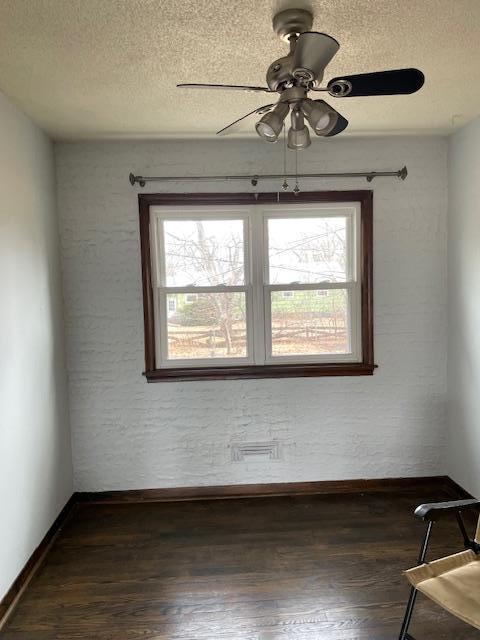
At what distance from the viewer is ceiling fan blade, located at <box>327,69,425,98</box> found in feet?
4.53

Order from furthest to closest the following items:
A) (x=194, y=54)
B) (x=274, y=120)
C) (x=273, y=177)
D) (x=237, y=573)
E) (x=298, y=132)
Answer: (x=273, y=177)
(x=237, y=573)
(x=194, y=54)
(x=298, y=132)
(x=274, y=120)

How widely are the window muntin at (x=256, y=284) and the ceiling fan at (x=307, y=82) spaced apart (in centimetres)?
138

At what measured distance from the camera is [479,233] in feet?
8.83

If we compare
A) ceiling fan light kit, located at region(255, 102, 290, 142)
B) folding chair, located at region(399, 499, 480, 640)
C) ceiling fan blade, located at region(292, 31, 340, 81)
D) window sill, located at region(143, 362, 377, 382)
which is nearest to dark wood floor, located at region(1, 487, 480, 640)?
folding chair, located at region(399, 499, 480, 640)

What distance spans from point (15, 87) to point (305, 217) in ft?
6.29

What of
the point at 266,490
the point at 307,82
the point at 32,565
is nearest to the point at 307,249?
the point at 307,82

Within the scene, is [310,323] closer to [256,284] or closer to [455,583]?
[256,284]

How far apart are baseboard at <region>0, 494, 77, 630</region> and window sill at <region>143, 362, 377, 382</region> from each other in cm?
105

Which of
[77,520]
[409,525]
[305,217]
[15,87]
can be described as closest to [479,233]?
[305,217]

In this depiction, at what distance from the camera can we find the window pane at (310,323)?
3.11 m

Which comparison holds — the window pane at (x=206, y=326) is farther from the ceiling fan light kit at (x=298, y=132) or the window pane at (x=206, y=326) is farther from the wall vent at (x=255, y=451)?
the ceiling fan light kit at (x=298, y=132)

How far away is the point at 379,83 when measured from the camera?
56.2 inches

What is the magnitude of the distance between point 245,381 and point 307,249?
1.07 metres

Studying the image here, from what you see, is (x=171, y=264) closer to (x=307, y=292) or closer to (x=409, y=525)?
(x=307, y=292)
